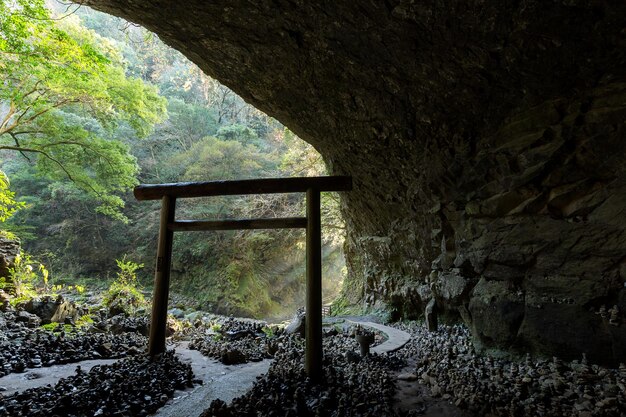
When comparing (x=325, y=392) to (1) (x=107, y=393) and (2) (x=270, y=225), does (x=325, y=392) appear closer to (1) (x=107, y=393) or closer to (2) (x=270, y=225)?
(2) (x=270, y=225)

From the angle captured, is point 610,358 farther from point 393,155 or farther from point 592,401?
point 393,155

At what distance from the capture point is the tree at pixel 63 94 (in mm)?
7344

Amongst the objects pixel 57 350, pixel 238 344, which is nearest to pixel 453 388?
pixel 238 344

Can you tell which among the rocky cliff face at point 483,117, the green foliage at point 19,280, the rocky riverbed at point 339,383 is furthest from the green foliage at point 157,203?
the rocky riverbed at point 339,383

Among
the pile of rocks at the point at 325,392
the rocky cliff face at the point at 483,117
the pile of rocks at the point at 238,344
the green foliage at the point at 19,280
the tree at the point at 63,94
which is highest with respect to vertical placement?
the tree at the point at 63,94

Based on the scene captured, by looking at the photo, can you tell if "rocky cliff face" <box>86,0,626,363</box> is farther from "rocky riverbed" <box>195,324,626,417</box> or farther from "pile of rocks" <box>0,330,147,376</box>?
"pile of rocks" <box>0,330,147,376</box>

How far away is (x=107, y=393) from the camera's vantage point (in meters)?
3.13

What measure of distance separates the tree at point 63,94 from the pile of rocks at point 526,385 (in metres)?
10.3

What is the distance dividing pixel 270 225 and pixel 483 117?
11.5 feet

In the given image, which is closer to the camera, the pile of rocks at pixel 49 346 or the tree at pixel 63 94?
the pile of rocks at pixel 49 346

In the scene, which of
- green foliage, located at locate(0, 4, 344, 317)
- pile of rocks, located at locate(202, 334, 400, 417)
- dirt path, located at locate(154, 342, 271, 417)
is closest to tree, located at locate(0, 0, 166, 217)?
green foliage, located at locate(0, 4, 344, 317)

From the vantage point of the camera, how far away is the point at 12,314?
21.4ft

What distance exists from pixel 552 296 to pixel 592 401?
1.29 m

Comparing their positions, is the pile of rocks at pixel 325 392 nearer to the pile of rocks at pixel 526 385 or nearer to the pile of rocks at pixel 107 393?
the pile of rocks at pixel 526 385
